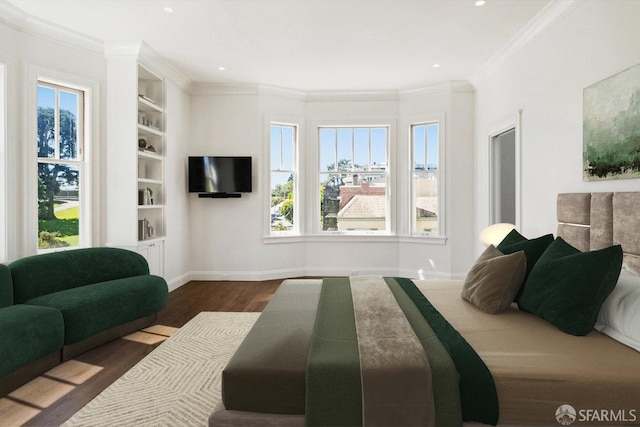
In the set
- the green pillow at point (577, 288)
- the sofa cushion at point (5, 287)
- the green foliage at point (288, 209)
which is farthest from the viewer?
the green foliage at point (288, 209)

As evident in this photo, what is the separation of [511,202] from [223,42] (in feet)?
13.6

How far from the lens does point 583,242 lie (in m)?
2.65

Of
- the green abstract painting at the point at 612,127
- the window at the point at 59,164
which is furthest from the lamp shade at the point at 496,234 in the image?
the window at the point at 59,164

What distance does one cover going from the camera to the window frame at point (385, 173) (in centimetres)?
575

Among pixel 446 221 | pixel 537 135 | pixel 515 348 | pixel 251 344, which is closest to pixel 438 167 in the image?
pixel 446 221

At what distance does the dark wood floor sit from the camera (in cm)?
220

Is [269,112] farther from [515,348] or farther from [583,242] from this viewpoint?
[515,348]

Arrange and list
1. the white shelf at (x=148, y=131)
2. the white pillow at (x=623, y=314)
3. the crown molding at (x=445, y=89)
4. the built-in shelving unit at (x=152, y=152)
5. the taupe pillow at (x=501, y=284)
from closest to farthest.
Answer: the white pillow at (x=623, y=314) < the taupe pillow at (x=501, y=284) < the white shelf at (x=148, y=131) < the built-in shelving unit at (x=152, y=152) < the crown molding at (x=445, y=89)

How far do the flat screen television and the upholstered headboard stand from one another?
3.94 meters

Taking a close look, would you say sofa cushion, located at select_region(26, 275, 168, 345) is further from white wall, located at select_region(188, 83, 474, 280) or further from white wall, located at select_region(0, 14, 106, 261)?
white wall, located at select_region(188, 83, 474, 280)

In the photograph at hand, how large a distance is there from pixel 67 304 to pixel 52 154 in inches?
70.2

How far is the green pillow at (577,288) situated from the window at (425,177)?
351 centimetres

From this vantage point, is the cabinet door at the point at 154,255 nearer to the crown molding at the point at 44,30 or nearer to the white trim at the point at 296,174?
the white trim at the point at 296,174

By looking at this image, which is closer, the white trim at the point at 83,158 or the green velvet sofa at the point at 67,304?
the green velvet sofa at the point at 67,304
